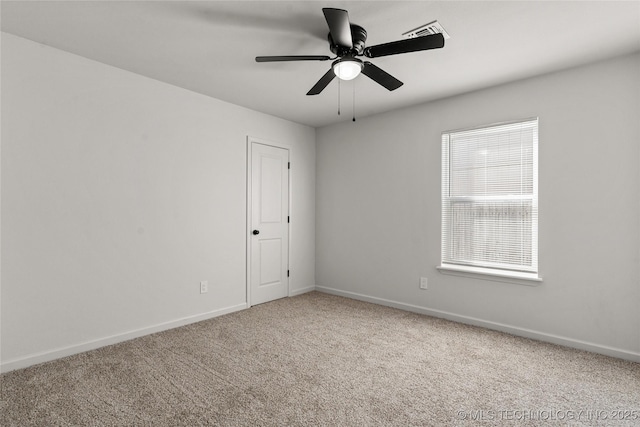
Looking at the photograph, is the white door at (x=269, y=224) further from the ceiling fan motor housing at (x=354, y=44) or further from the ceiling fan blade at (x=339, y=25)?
the ceiling fan blade at (x=339, y=25)

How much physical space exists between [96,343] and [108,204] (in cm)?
121

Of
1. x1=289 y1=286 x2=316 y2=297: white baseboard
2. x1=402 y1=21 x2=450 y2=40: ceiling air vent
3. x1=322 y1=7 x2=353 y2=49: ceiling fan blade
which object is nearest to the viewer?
x1=322 y1=7 x2=353 y2=49: ceiling fan blade

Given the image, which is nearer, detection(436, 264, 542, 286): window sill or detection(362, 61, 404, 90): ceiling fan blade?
detection(362, 61, 404, 90): ceiling fan blade

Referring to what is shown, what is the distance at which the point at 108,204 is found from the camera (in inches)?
117

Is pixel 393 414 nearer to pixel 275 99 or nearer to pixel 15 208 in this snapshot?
pixel 15 208

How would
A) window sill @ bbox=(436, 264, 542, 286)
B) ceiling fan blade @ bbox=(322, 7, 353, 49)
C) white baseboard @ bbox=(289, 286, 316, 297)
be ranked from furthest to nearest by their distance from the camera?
white baseboard @ bbox=(289, 286, 316, 297)
window sill @ bbox=(436, 264, 542, 286)
ceiling fan blade @ bbox=(322, 7, 353, 49)

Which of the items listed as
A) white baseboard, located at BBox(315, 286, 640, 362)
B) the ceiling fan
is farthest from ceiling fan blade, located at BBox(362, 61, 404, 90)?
white baseboard, located at BBox(315, 286, 640, 362)

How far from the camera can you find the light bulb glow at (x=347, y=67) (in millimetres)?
2201

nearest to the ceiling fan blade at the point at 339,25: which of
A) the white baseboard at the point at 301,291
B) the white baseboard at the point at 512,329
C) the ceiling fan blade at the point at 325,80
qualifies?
the ceiling fan blade at the point at 325,80

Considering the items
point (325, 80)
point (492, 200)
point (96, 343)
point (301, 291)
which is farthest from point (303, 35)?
point (301, 291)

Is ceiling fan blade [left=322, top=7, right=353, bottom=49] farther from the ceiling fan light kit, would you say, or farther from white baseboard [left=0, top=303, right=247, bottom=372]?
white baseboard [left=0, top=303, right=247, bottom=372]

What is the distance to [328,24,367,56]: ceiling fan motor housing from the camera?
2200 mm

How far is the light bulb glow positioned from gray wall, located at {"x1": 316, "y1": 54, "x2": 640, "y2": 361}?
6.17 feet

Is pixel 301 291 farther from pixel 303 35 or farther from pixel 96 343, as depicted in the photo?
pixel 303 35
